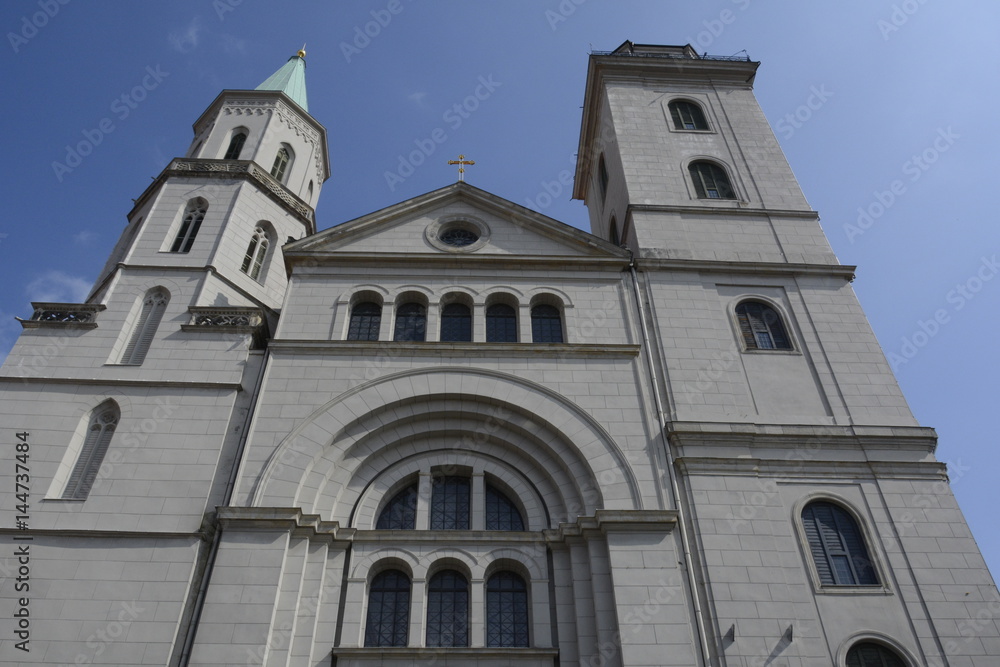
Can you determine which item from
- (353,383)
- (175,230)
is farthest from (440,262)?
(175,230)

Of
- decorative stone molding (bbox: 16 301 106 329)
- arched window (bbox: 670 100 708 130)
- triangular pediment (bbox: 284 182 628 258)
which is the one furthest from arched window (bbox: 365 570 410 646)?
arched window (bbox: 670 100 708 130)

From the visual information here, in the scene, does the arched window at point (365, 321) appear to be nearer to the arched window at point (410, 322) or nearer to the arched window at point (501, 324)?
the arched window at point (410, 322)

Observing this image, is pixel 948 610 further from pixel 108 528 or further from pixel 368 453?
pixel 108 528

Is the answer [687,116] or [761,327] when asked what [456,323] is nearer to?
[761,327]

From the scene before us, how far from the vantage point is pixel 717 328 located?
22016 mm

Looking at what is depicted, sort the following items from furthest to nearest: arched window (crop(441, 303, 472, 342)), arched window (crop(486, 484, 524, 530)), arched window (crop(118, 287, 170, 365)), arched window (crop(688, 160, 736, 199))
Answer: arched window (crop(688, 160, 736, 199)), arched window (crop(441, 303, 472, 342)), arched window (crop(118, 287, 170, 365)), arched window (crop(486, 484, 524, 530))

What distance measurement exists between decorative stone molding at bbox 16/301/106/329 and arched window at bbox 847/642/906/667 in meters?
20.3

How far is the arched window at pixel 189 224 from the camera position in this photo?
2545 cm

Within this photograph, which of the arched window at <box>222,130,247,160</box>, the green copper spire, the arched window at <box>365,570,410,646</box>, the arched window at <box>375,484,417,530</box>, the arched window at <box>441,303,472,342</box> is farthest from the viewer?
the green copper spire

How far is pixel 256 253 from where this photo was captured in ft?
88.6

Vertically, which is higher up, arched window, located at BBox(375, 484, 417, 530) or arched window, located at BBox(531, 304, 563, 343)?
arched window, located at BBox(531, 304, 563, 343)

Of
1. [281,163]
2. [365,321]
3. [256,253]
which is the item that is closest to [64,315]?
[256,253]

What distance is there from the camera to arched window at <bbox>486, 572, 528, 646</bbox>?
1678 cm

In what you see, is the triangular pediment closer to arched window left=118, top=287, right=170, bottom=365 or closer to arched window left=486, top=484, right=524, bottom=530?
arched window left=118, top=287, right=170, bottom=365
